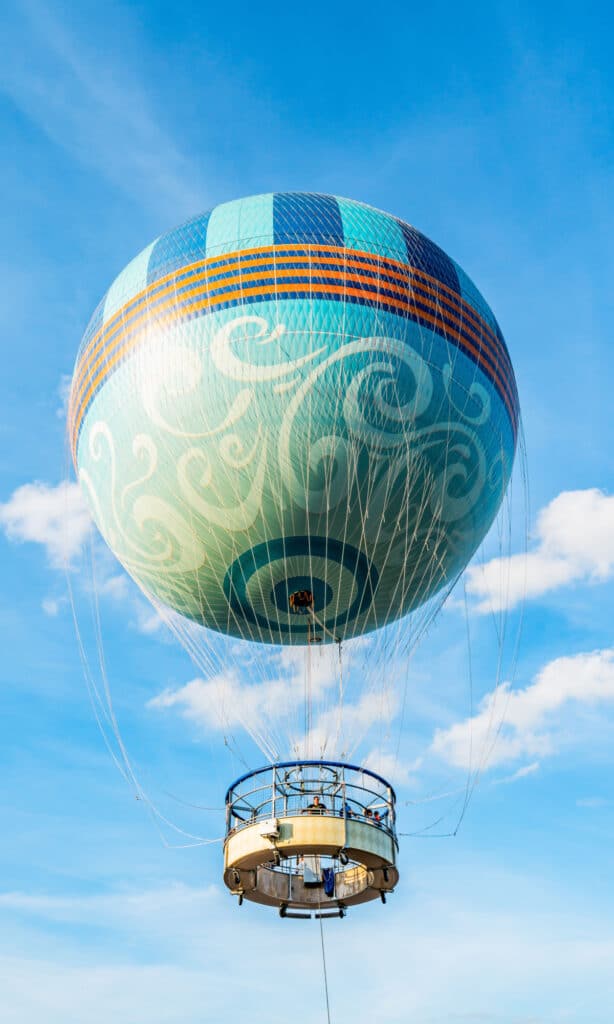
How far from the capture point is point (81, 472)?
17.0m

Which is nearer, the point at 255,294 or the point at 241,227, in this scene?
the point at 255,294

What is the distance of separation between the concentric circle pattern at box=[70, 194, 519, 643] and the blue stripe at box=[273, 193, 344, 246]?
4cm

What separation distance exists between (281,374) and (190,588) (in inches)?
168

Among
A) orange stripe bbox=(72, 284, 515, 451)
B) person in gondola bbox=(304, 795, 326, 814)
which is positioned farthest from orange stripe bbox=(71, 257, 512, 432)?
person in gondola bbox=(304, 795, 326, 814)

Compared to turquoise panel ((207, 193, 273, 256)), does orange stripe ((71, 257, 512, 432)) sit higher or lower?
lower

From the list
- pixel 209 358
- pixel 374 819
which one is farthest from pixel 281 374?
pixel 374 819

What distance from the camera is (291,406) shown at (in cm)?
1442

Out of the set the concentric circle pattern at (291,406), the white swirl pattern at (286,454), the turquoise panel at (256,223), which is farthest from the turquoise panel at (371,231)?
the white swirl pattern at (286,454)

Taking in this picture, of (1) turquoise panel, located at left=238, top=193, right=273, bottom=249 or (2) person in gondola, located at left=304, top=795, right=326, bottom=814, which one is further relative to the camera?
(1) turquoise panel, located at left=238, top=193, right=273, bottom=249

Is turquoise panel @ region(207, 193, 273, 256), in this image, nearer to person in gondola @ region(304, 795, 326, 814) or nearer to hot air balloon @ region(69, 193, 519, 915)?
hot air balloon @ region(69, 193, 519, 915)

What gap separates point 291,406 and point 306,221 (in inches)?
117

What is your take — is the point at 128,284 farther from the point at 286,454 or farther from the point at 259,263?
the point at 286,454

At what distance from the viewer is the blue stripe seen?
1495cm

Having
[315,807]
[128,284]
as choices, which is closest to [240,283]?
[128,284]
